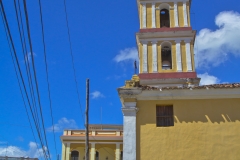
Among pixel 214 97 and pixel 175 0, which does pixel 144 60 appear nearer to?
pixel 175 0

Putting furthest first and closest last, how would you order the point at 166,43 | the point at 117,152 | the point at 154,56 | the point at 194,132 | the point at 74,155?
the point at 74,155 → the point at 117,152 → the point at 166,43 → the point at 154,56 → the point at 194,132

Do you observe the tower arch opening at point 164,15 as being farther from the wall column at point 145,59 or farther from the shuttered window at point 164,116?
the shuttered window at point 164,116

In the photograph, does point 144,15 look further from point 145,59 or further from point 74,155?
point 74,155

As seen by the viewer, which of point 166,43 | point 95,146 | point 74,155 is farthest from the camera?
point 74,155

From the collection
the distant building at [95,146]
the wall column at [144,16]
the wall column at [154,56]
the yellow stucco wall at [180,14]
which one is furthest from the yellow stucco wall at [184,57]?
the distant building at [95,146]

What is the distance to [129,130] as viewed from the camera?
38.3ft

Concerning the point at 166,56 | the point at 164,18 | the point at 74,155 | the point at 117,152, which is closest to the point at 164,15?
the point at 164,18

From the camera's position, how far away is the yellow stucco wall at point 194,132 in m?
11.3

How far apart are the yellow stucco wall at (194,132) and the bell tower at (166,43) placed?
25.9 ft

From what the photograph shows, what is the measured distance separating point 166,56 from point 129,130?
10.8 meters

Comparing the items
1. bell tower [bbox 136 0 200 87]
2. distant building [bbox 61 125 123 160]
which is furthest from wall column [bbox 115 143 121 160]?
bell tower [bbox 136 0 200 87]

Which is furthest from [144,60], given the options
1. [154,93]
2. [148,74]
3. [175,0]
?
[154,93]

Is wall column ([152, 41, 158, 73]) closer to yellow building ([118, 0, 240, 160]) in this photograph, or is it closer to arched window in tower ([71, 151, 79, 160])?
yellow building ([118, 0, 240, 160])

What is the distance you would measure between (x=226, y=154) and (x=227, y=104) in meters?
1.60
